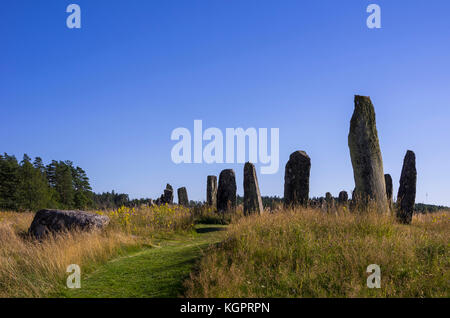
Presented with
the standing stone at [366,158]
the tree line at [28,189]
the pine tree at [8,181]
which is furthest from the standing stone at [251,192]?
the pine tree at [8,181]

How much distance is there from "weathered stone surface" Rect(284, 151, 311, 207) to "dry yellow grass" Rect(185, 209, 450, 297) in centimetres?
543

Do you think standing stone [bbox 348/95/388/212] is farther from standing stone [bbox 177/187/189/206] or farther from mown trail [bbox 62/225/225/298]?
standing stone [bbox 177/187/189/206]

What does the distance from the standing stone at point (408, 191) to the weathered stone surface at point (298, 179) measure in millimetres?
4640

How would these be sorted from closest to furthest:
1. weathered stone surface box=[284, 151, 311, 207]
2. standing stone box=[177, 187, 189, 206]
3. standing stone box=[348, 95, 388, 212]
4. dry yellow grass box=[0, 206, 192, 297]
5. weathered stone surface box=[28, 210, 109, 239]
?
dry yellow grass box=[0, 206, 192, 297]
weathered stone surface box=[28, 210, 109, 239]
standing stone box=[348, 95, 388, 212]
weathered stone surface box=[284, 151, 311, 207]
standing stone box=[177, 187, 189, 206]

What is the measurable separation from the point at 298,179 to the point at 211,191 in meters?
8.64

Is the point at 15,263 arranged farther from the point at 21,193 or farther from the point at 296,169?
the point at 21,193

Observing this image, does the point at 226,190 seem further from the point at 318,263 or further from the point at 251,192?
the point at 318,263

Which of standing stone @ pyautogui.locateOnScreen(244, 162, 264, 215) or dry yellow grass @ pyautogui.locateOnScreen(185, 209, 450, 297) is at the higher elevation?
standing stone @ pyautogui.locateOnScreen(244, 162, 264, 215)

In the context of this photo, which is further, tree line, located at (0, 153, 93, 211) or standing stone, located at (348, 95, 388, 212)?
tree line, located at (0, 153, 93, 211)

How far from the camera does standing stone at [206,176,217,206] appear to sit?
22.0 m

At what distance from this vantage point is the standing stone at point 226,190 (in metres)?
18.0

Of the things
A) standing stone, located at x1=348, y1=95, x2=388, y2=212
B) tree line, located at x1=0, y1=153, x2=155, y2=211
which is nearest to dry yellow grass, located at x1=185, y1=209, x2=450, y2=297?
standing stone, located at x1=348, y1=95, x2=388, y2=212
